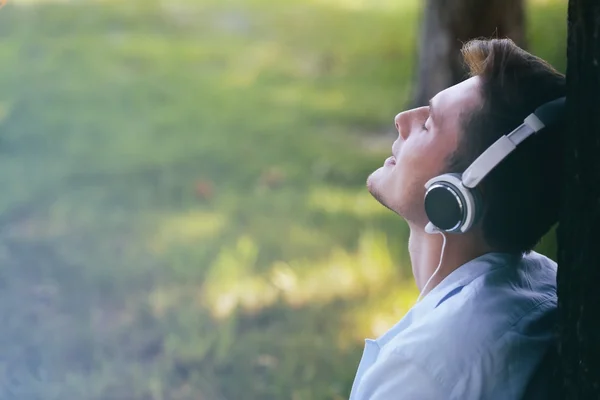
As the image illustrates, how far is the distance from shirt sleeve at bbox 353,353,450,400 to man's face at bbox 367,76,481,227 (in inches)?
10.8

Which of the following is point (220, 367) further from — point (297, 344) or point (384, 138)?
point (384, 138)

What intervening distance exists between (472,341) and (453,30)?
3.09 m

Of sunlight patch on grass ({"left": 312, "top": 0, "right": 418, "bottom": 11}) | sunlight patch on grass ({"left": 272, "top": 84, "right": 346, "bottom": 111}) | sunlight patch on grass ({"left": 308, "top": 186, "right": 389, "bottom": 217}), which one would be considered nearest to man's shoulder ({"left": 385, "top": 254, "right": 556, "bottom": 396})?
sunlight patch on grass ({"left": 308, "top": 186, "right": 389, "bottom": 217})

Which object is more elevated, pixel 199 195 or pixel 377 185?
pixel 377 185

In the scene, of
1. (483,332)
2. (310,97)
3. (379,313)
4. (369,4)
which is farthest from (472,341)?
(369,4)

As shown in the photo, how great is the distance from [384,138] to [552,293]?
144 inches

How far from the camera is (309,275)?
11.2 ft

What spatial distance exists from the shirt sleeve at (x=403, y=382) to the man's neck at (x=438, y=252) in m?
0.22

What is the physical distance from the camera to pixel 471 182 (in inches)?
45.0

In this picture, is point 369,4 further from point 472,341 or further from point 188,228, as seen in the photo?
point 472,341

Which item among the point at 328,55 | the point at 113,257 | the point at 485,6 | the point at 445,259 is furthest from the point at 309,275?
the point at 328,55

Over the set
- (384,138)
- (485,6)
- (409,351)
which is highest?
(409,351)

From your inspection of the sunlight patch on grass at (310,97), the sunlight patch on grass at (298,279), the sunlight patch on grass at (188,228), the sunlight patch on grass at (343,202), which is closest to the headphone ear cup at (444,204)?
the sunlight patch on grass at (298,279)

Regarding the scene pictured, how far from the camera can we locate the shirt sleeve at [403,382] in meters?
1.07
